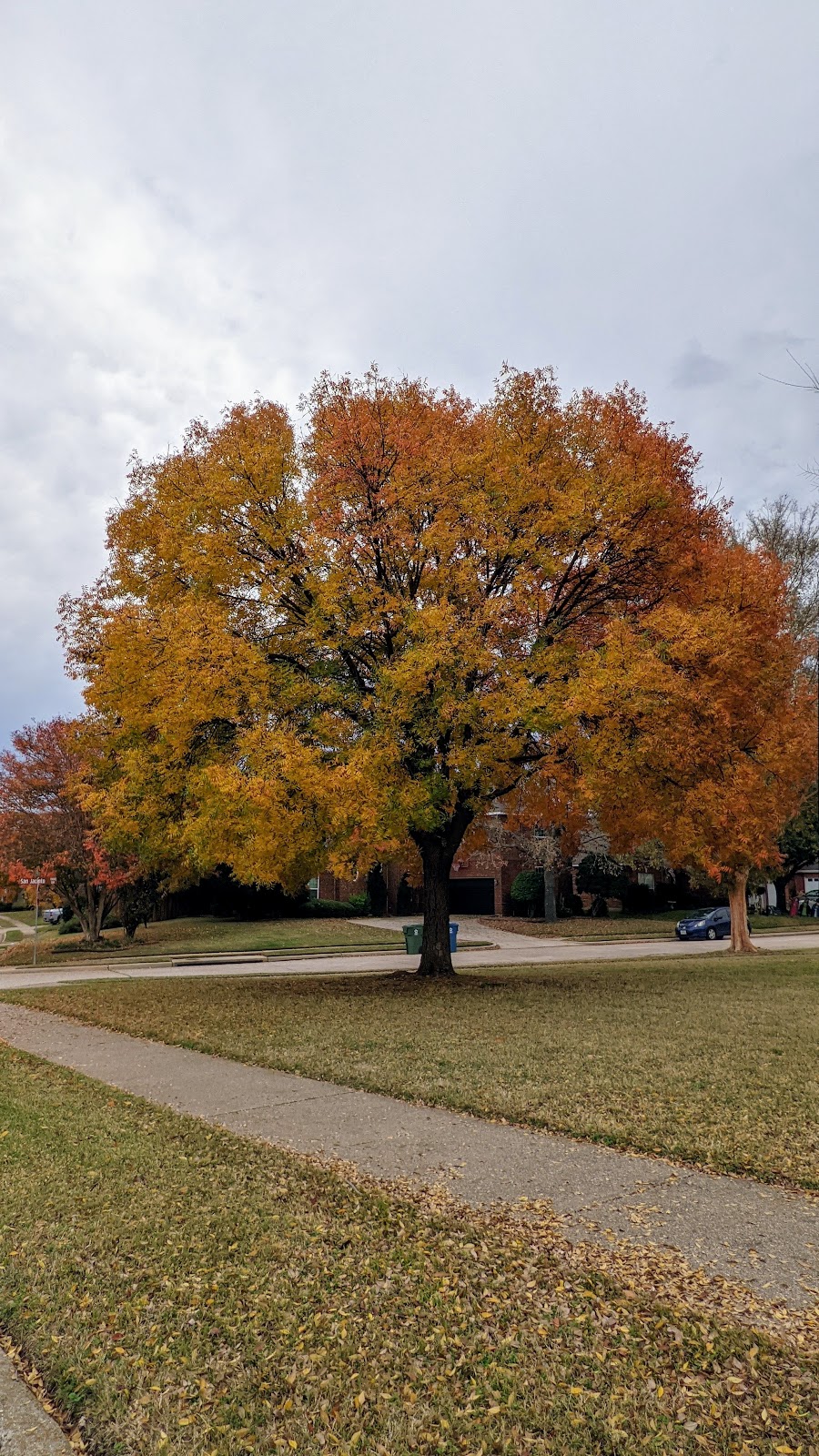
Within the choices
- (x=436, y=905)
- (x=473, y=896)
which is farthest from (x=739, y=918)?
(x=473, y=896)

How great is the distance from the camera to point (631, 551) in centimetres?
1410

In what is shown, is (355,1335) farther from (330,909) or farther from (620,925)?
(330,909)

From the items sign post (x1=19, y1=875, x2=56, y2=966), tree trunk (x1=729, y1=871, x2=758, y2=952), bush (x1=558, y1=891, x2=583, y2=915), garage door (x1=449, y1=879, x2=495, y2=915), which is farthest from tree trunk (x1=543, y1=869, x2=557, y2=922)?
sign post (x1=19, y1=875, x2=56, y2=966)

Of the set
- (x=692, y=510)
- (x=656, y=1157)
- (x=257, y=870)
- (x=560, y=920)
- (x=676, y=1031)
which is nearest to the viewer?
(x=656, y=1157)

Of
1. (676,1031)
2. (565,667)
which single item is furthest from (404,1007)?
(565,667)

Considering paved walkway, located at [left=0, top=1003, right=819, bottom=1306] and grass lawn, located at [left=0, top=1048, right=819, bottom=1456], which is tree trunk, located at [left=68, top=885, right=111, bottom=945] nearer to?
paved walkway, located at [left=0, top=1003, right=819, bottom=1306]

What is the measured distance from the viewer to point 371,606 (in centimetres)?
1377

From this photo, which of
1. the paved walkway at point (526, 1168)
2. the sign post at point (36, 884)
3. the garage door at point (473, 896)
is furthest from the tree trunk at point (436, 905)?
the garage door at point (473, 896)

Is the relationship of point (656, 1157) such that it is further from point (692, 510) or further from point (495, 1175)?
point (692, 510)

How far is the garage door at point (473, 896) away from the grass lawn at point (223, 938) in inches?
380

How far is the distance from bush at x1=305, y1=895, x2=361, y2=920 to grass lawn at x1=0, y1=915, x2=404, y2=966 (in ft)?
7.52

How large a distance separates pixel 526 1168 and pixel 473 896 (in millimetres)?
42595

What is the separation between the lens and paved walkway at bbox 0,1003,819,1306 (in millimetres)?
4531

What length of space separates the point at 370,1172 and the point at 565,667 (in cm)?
879
